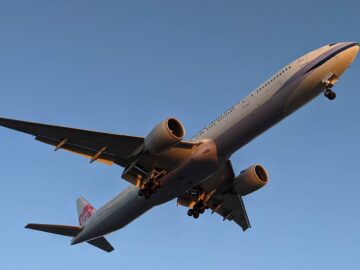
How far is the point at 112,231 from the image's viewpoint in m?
34.0

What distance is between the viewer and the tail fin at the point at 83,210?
128ft

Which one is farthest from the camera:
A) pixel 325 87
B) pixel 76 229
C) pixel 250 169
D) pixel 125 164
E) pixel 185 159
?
pixel 76 229

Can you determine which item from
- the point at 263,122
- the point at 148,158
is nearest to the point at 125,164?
the point at 148,158

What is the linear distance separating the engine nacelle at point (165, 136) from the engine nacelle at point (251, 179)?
7.37 metres

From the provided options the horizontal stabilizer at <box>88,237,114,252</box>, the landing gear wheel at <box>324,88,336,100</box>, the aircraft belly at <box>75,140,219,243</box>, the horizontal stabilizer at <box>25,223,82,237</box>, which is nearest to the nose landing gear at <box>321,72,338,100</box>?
the landing gear wheel at <box>324,88,336,100</box>

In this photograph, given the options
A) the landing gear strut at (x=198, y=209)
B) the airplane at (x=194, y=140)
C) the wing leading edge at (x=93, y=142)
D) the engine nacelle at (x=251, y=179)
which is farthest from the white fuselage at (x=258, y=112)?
the engine nacelle at (x=251, y=179)

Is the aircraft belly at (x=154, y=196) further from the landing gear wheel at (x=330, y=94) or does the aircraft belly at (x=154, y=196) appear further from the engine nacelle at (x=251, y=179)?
the landing gear wheel at (x=330, y=94)

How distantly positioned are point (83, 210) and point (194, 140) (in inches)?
574

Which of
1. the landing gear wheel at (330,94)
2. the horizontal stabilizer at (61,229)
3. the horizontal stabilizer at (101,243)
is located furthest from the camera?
the horizontal stabilizer at (101,243)

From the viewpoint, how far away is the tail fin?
1535 inches

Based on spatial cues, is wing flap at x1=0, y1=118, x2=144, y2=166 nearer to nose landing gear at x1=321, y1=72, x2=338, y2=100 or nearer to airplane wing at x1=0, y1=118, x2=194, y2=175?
airplane wing at x1=0, y1=118, x2=194, y2=175

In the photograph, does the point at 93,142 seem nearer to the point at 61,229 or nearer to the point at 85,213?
the point at 61,229

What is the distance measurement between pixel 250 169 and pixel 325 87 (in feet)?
27.3

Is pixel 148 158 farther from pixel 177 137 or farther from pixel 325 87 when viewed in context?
pixel 325 87
